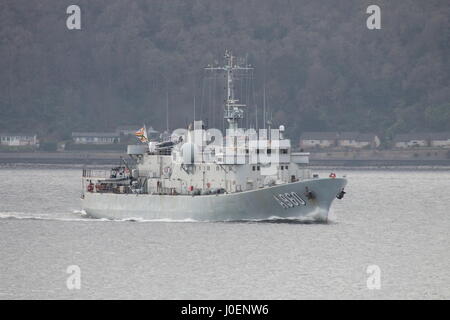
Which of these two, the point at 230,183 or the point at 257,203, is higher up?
the point at 230,183

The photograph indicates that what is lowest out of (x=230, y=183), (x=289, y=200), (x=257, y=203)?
(x=257, y=203)

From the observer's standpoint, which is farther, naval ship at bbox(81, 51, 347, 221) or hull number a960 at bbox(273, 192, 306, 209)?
naval ship at bbox(81, 51, 347, 221)

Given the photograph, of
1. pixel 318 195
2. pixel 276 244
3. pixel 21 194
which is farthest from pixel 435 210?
pixel 21 194

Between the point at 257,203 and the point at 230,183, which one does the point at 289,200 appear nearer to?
the point at 257,203

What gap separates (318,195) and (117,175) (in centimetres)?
1844

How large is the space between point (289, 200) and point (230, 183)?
4142mm

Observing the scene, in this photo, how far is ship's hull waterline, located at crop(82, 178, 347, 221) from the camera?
77125 mm

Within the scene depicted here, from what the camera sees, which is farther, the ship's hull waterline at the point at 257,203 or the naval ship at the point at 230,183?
the naval ship at the point at 230,183

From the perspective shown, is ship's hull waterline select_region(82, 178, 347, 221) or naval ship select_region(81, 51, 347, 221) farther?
naval ship select_region(81, 51, 347, 221)

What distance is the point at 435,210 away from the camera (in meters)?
103

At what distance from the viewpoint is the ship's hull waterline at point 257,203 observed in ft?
253

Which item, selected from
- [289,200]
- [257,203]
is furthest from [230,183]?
[289,200]

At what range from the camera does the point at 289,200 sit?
77688 millimetres
